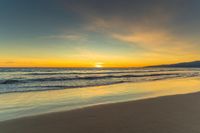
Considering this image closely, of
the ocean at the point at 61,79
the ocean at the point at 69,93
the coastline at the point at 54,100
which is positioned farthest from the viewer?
the ocean at the point at 61,79

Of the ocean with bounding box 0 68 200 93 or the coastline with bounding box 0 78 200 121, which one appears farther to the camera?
the ocean with bounding box 0 68 200 93

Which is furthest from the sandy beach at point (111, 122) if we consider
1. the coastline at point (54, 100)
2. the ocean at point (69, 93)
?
the ocean at point (69, 93)

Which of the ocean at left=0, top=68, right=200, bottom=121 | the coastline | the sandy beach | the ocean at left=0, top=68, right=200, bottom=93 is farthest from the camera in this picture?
the ocean at left=0, top=68, right=200, bottom=93

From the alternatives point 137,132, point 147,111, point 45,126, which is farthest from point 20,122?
point 147,111

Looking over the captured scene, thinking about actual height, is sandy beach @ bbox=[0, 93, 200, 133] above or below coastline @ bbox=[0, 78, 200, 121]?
above

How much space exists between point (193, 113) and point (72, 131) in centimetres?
349

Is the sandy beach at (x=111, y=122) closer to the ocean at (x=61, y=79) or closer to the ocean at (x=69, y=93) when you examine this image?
the ocean at (x=69, y=93)

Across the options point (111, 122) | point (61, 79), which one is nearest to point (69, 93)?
point (111, 122)

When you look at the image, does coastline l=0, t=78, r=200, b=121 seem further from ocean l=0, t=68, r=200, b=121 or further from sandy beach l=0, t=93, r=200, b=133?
sandy beach l=0, t=93, r=200, b=133

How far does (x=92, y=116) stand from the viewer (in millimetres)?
6426

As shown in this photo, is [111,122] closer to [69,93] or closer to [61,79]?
[69,93]

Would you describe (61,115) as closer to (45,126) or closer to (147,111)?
(45,126)

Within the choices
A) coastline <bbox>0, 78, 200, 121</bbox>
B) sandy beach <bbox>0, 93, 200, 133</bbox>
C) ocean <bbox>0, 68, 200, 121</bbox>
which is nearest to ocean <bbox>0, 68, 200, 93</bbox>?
ocean <bbox>0, 68, 200, 121</bbox>

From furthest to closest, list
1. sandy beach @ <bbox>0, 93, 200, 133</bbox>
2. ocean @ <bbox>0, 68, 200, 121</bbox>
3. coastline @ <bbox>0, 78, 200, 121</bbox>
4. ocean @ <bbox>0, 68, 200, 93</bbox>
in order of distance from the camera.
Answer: ocean @ <bbox>0, 68, 200, 93</bbox> < ocean @ <bbox>0, 68, 200, 121</bbox> < coastline @ <bbox>0, 78, 200, 121</bbox> < sandy beach @ <bbox>0, 93, 200, 133</bbox>
